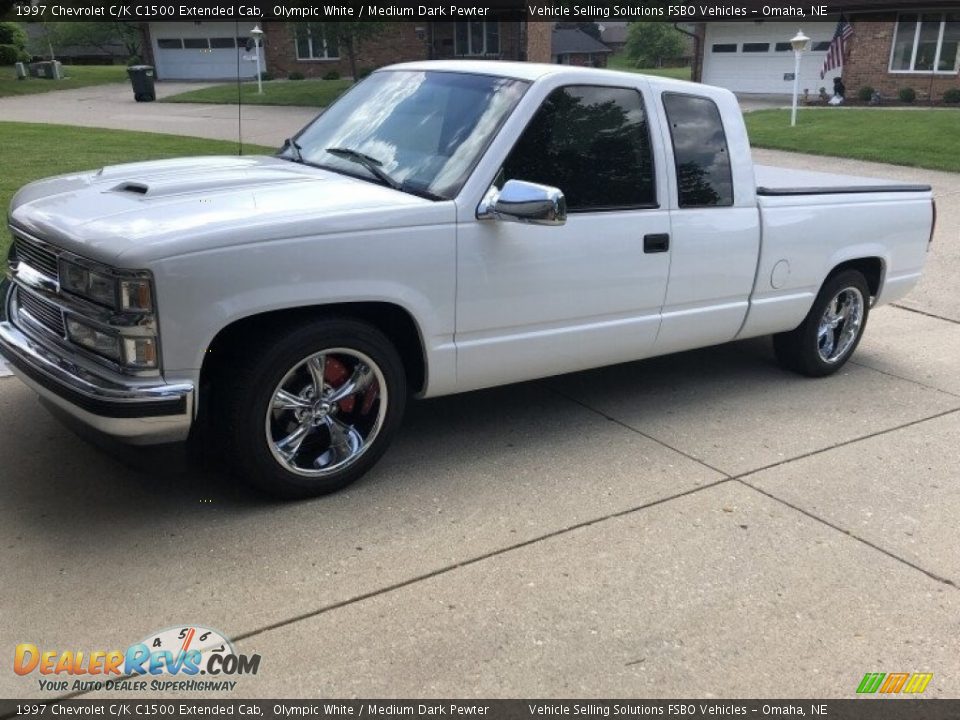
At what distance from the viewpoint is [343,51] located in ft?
131

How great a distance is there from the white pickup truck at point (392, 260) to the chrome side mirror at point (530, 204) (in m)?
0.01

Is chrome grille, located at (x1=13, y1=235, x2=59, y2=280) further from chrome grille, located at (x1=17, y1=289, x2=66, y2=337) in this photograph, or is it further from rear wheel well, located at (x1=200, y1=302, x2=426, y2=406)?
rear wheel well, located at (x1=200, y1=302, x2=426, y2=406)

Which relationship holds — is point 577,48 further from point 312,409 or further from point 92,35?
point 312,409

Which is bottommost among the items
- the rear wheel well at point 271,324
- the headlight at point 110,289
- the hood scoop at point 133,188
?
the rear wheel well at point 271,324

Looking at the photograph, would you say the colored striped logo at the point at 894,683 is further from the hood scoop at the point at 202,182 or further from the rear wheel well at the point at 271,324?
the hood scoop at the point at 202,182

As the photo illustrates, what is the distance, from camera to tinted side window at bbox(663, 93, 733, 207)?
4.88 meters

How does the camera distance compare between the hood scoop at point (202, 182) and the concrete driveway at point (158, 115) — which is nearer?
the hood scoop at point (202, 182)

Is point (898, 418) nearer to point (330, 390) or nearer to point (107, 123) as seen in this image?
point (330, 390)

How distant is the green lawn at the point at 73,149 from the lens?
462 inches

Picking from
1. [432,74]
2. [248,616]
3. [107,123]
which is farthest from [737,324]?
[107,123]

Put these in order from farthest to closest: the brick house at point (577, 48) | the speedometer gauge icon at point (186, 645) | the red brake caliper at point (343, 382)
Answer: the brick house at point (577, 48), the red brake caliper at point (343, 382), the speedometer gauge icon at point (186, 645)

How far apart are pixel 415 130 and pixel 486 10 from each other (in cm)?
3560

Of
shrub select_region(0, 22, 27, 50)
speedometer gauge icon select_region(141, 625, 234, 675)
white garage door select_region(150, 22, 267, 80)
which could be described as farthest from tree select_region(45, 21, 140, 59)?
speedometer gauge icon select_region(141, 625, 234, 675)

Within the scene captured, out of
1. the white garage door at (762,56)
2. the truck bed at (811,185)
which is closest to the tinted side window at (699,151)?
the truck bed at (811,185)
